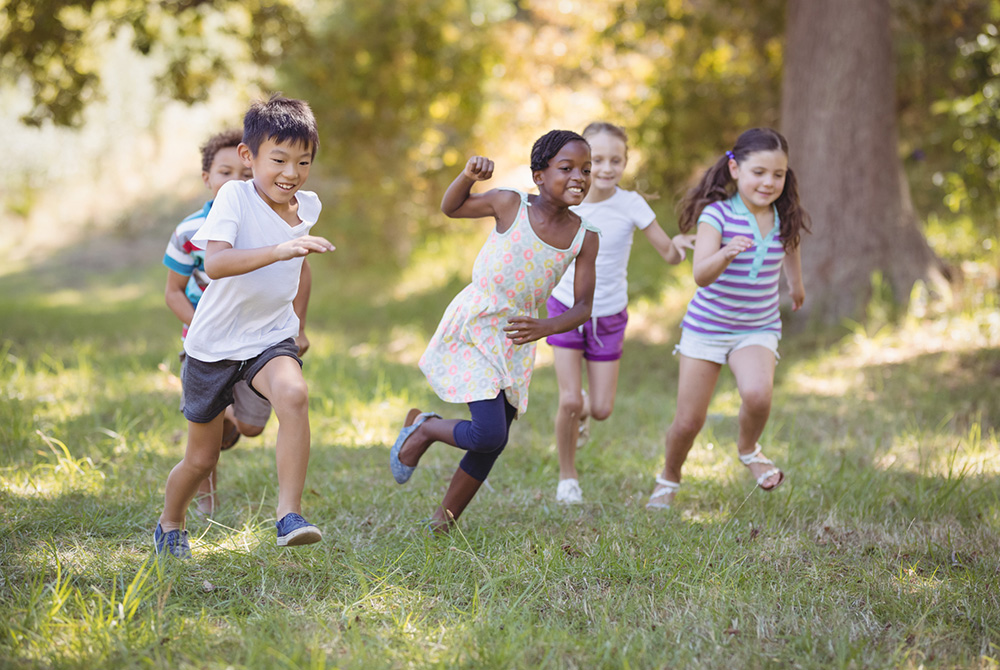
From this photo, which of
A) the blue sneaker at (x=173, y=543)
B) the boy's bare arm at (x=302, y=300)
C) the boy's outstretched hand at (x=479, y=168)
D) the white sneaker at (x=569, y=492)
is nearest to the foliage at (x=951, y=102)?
the white sneaker at (x=569, y=492)

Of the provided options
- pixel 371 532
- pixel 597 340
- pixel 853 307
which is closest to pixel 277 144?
pixel 371 532

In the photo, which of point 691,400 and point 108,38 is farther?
point 108,38

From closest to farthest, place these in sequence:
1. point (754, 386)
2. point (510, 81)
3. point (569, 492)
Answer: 1. point (754, 386)
2. point (569, 492)
3. point (510, 81)

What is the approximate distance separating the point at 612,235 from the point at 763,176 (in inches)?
32.9

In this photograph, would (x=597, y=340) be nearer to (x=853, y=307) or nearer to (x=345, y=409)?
(x=345, y=409)

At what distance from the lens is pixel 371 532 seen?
3.61 metres

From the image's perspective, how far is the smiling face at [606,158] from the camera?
4.25 m

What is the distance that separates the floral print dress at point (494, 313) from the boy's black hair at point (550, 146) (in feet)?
0.50

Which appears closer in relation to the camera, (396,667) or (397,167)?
(396,667)

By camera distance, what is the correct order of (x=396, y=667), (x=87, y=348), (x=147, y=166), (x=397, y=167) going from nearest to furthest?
(x=396, y=667) < (x=87, y=348) < (x=397, y=167) < (x=147, y=166)

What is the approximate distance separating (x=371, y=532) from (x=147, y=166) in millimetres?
19165

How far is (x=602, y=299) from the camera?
14.3ft

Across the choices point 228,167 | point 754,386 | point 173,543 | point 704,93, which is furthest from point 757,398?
point 704,93

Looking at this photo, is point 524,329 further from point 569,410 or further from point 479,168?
point 569,410
